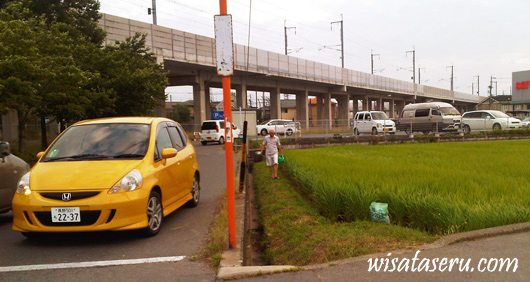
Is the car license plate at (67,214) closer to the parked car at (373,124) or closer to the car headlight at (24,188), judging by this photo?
the car headlight at (24,188)

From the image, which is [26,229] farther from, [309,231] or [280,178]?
[280,178]

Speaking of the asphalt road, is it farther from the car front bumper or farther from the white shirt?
the white shirt

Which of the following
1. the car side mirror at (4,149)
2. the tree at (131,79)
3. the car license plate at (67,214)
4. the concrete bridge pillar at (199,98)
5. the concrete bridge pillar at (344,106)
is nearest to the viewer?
the car license plate at (67,214)

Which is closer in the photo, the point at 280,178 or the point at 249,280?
the point at 249,280

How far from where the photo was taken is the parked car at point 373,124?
29.7 metres

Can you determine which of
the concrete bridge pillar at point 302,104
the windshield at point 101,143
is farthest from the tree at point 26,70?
the concrete bridge pillar at point 302,104

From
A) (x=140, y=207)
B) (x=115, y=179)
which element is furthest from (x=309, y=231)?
(x=115, y=179)

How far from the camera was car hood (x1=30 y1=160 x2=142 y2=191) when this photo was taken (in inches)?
196

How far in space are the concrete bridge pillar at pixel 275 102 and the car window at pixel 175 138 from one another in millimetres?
43233

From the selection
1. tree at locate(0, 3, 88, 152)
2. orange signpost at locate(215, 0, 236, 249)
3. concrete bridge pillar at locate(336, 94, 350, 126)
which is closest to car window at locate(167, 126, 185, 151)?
orange signpost at locate(215, 0, 236, 249)

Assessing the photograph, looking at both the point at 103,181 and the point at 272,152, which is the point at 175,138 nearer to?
the point at 103,181

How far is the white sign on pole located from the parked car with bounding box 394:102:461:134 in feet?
86.5

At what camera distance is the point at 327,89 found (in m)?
58.8

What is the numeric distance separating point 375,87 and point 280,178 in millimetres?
55027
